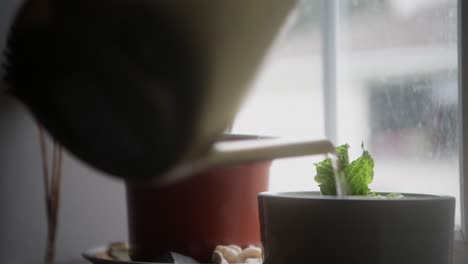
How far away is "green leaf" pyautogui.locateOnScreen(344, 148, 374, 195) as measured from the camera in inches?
23.6

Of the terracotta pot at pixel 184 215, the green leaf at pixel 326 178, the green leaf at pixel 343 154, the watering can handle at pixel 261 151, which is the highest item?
the watering can handle at pixel 261 151

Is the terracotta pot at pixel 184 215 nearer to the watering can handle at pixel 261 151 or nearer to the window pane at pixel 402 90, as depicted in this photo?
the watering can handle at pixel 261 151

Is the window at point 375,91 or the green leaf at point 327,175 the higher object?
the window at point 375,91

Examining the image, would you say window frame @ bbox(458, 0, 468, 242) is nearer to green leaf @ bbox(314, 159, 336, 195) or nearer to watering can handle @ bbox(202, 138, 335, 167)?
green leaf @ bbox(314, 159, 336, 195)

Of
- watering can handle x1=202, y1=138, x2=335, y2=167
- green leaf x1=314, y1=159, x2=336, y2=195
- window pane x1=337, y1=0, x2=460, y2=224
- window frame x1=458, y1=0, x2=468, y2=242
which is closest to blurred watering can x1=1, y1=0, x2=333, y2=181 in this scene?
watering can handle x1=202, y1=138, x2=335, y2=167

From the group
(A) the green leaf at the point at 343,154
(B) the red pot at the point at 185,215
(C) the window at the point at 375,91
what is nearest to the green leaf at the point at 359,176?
(A) the green leaf at the point at 343,154

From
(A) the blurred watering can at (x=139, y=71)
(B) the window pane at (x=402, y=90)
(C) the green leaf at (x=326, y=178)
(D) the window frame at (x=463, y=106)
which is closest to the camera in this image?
(A) the blurred watering can at (x=139, y=71)

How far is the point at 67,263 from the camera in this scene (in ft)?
2.18

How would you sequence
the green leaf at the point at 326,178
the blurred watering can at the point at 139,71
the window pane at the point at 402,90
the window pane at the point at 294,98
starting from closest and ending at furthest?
Result: the blurred watering can at the point at 139,71 → the green leaf at the point at 326,178 → the window pane at the point at 402,90 → the window pane at the point at 294,98

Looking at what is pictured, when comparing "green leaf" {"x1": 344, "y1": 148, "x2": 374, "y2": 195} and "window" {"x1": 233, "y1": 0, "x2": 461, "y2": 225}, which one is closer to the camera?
"green leaf" {"x1": 344, "y1": 148, "x2": 374, "y2": 195}

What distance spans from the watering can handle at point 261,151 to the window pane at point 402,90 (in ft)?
1.45

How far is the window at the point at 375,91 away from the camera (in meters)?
0.84

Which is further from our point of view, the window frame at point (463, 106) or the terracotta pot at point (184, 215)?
the window frame at point (463, 106)

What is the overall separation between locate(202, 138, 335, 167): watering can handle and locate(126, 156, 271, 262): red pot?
21 centimetres
